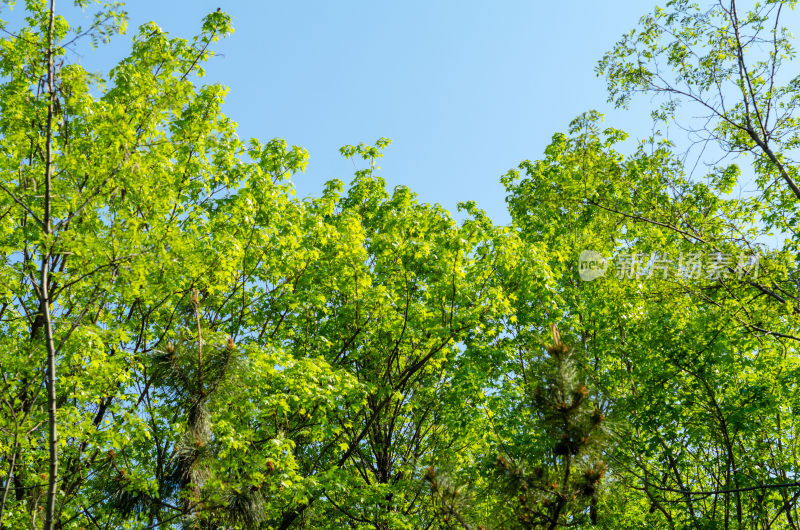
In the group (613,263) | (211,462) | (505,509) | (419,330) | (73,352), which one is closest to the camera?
(505,509)

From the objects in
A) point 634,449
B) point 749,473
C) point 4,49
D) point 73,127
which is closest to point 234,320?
point 73,127

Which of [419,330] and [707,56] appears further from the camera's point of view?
[419,330]

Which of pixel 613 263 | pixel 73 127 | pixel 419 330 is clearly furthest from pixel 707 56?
pixel 73 127

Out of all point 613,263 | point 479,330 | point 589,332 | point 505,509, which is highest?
point 613,263

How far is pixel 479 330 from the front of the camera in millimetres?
11031

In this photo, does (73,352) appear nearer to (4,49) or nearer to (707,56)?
(4,49)

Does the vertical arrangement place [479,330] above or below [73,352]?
above

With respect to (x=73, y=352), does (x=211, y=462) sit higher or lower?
lower

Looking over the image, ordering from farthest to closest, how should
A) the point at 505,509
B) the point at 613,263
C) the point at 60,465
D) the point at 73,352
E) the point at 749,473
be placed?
the point at 613,263 → the point at 749,473 → the point at 60,465 → the point at 73,352 → the point at 505,509

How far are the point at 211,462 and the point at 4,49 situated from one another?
7786mm

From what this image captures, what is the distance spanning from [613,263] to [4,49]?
12.0 meters

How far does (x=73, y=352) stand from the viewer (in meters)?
8.87

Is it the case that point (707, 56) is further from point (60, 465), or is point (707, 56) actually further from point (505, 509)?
point (60, 465)

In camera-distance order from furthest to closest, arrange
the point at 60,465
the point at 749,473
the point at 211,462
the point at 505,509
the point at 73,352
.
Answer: the point at 749,473 → the point at 60,465 → the point at 73,352 → the point at 211,462 → the point at 505,509
